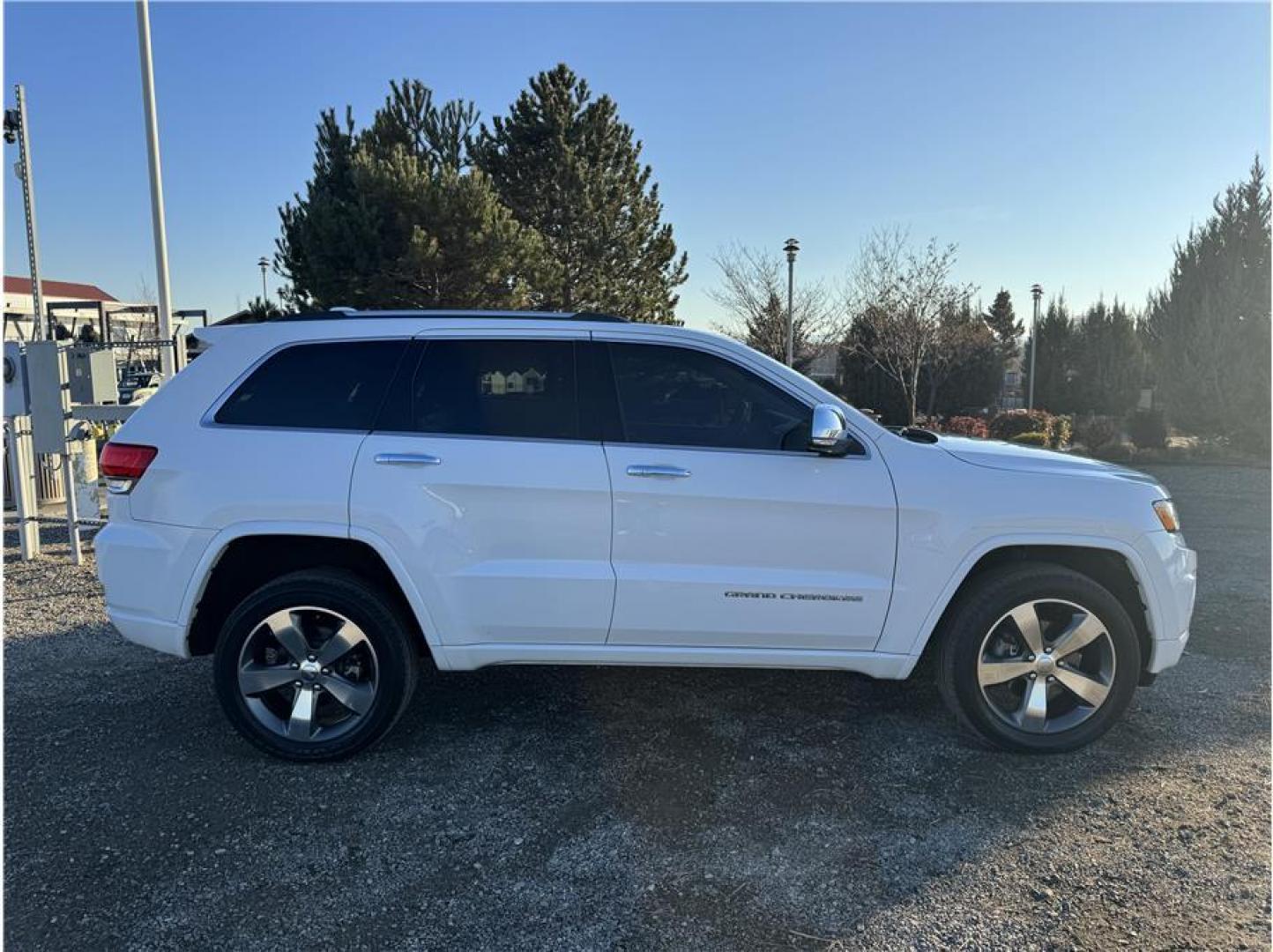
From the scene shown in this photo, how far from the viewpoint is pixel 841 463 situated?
345 cm

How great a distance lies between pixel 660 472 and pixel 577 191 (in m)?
17.1

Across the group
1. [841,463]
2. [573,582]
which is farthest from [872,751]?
[573,582]

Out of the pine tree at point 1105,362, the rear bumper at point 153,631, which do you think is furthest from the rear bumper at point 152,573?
the pine tree at point 1105,362

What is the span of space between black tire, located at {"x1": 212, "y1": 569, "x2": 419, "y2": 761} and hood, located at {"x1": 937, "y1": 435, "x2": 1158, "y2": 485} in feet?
8.22

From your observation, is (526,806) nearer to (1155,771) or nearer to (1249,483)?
(1155,771)

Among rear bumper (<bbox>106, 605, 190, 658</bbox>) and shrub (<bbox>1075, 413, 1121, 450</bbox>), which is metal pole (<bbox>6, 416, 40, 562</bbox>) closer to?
rear bumper (<bbox>106, 605, 190, 658</bbox>)

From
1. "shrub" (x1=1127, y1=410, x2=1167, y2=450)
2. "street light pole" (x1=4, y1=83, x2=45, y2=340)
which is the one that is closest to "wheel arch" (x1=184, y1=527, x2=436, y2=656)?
"street light pole" (x1=4, y1=83, x2=45, y2=340)

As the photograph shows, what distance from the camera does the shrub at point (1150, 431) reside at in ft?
55.7

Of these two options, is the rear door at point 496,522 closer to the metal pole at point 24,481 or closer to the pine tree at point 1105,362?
the metal pole at point 24,481

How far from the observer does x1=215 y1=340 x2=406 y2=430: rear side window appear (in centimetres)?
354

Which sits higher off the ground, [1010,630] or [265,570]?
[265,570]

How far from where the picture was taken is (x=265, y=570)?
371cm

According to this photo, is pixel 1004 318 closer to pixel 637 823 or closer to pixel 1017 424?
pixel 1017 424

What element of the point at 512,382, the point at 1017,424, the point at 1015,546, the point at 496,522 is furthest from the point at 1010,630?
the point at 1017,424
